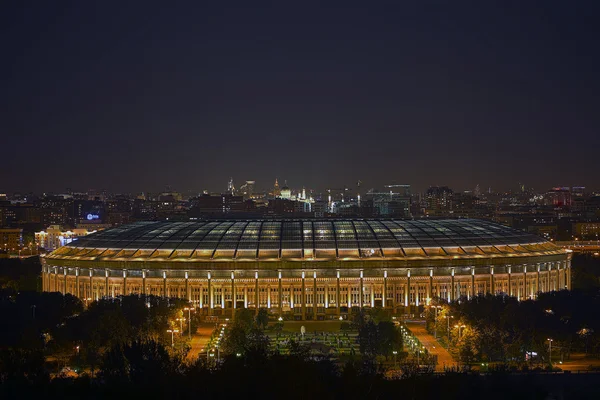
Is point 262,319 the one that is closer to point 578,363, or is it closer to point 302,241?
point 302,241

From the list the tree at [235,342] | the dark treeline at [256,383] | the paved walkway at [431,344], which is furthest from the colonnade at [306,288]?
the dark treeline at [256,383]

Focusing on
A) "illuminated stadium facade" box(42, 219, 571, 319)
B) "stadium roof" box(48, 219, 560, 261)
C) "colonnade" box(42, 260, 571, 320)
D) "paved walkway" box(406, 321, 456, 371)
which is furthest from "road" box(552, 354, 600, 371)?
"stadium roof" box(48, 219, 560, 261)

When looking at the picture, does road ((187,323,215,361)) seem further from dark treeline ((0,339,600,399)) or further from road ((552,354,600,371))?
road ((552,354,600,371))

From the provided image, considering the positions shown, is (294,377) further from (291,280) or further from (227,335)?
(291,280)

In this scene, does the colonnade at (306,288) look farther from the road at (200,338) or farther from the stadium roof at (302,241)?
the road at (200,338)

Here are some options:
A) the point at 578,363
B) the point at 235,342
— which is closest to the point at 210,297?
the point at 235,342

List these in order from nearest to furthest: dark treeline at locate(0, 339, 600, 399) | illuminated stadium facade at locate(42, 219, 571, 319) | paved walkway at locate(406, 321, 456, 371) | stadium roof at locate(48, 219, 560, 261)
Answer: dark treeline at locate(0, 339, 600, 399) → paved walkway at locate(406, 321, 456, 371) → illuminated stadium facade at locate(42, 219, 571, 319) → stadium roof at locate(48, 219, 560, 261)

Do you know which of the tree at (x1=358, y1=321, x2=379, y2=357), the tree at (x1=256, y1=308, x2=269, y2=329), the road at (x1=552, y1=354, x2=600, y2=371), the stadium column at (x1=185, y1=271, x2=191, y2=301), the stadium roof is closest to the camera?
the road at (x1=552, y1=354, x2=600, y2=371)

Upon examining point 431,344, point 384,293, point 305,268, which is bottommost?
point 431,344
